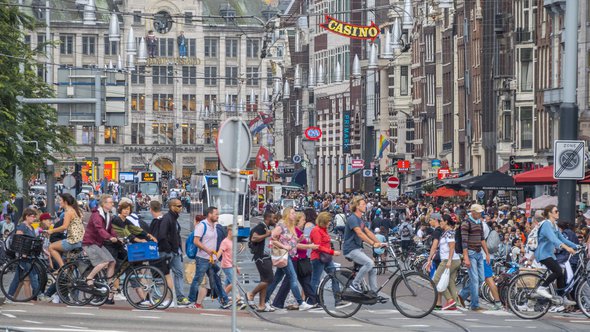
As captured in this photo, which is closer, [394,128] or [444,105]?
[444,105]

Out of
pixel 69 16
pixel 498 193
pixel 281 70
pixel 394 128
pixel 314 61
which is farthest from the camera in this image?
pixel 69 16

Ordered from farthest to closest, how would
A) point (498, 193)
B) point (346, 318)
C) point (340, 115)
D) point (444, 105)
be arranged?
point (340, 115) → point (444, 105) → point (498, 193) → point (346, 318)

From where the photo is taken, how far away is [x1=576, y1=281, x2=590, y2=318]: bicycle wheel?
24797mm

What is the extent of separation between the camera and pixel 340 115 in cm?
12250

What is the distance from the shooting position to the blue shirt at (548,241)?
24.9 m

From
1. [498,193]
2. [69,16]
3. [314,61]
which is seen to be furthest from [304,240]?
[69,16]

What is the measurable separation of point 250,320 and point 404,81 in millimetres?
79535

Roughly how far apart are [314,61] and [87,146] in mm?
42558

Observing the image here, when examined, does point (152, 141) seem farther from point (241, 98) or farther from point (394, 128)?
point (394, 128)

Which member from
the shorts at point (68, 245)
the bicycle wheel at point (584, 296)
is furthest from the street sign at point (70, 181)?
the bicycle wheel at point (584, 296)

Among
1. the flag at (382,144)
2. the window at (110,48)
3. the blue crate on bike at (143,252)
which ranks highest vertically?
the window at (110,48)

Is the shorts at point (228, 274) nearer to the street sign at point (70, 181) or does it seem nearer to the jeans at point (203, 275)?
the jeans at point (203, 275)

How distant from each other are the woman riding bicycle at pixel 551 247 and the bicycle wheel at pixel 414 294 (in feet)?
5.29

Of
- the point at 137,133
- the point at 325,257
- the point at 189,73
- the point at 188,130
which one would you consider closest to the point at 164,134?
the point at 188,130
